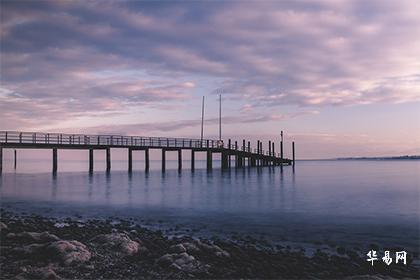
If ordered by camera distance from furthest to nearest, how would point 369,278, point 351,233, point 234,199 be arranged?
point 234,199
point 351,233
point 369,278

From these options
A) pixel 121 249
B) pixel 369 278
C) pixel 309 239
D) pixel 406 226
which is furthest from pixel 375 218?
pixel 121 249

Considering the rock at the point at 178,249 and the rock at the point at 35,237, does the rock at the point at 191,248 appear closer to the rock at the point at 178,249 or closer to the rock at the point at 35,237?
the rock at the point at 178,249

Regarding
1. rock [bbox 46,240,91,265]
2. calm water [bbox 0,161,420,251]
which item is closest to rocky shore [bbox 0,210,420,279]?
rock [bbox 46,240,91,265]

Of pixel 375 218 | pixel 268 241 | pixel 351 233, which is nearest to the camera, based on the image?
pixel 268 241

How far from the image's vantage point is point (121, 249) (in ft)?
30.5

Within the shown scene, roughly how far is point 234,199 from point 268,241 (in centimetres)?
1239

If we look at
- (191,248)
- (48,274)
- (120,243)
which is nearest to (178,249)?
(191,248)

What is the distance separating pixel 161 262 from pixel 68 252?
2.04 metres

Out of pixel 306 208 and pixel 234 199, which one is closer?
pixel 306 208

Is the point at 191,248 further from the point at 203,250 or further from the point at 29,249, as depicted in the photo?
the point at 29,249

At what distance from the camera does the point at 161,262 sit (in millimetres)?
8336

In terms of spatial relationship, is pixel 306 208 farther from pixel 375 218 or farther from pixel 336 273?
pixel 336 273

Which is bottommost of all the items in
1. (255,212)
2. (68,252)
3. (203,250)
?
(255,212)

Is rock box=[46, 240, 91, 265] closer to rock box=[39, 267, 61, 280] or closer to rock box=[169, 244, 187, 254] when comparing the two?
rock box=[39, 267, 61, 280]
